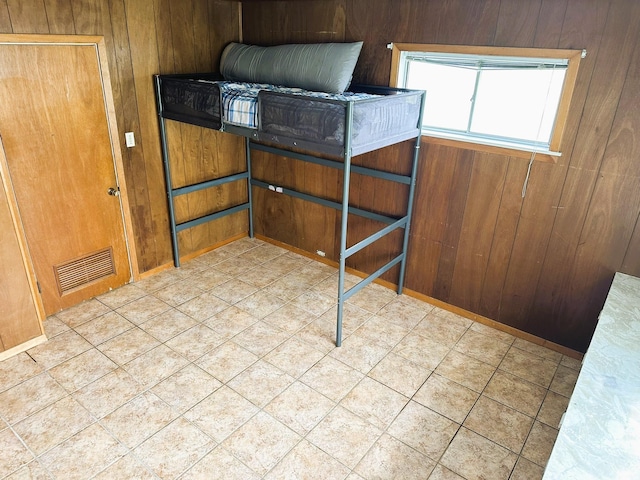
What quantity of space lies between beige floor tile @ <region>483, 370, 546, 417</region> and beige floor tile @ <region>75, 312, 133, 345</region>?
95.5 inches

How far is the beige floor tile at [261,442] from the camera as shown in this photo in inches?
83.5

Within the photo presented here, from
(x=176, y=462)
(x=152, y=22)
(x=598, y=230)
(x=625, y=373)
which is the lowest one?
(x=176, y=462)

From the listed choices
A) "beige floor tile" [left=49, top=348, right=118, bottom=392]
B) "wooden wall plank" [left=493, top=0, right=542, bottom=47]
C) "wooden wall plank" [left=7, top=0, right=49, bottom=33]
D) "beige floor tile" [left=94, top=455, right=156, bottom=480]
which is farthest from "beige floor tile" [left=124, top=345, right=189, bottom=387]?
"wooden wall plank" [left=493, top=0, right=542, bottom=47]

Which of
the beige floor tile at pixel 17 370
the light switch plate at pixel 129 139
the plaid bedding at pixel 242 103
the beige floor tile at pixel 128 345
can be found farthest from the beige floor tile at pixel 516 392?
the light switch plate at pixel 129 139

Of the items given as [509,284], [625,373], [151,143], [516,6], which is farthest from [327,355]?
[516,6]

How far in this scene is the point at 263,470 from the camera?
2.08m

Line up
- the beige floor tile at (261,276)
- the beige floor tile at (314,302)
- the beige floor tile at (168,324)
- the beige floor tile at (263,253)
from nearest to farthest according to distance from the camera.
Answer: the beige floor tile at (168,324), the beige floor tile at (314,302), the beige floor tile at (261,276), the beige floor tile at (263,253)

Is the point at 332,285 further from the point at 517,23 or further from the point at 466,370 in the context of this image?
the point at 517,23

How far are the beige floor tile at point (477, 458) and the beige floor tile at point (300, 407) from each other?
2.20ft

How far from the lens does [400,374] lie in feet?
8.91

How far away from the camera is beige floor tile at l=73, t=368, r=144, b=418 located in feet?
7.89

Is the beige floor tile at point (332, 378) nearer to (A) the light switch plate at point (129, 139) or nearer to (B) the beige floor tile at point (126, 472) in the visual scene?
(B) the beige floor tile at point (126, 472)

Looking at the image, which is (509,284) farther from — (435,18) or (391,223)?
(435,18)

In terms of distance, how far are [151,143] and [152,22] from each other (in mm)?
Answer: 875
